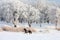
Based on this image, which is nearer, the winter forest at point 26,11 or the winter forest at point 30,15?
the winter forest at point 30,15

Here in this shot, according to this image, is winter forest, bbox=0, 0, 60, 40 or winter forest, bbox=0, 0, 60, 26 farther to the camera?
winter forest, bbox=0, 0, 60, 26

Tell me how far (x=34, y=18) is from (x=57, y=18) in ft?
4.59

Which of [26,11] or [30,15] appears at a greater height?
[26,11]

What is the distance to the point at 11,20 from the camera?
7.52m

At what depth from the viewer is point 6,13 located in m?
7.59

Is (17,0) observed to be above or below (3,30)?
above

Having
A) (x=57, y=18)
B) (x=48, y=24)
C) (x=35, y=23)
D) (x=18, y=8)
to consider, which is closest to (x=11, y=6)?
(x=18, y=8)

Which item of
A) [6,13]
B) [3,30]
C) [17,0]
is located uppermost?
[17,0]

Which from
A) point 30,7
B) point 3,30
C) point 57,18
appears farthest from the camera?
point 57,18

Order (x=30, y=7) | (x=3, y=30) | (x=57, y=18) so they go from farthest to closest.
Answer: (x=57, y=18) < (x=30, y=7) < (x=3, y=30)

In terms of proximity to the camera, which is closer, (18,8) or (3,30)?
(3,30)

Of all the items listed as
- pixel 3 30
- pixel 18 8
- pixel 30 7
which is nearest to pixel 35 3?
pixel 30 7

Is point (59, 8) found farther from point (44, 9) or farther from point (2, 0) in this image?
point (2, 0)

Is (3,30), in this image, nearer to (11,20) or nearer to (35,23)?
(11,20)
